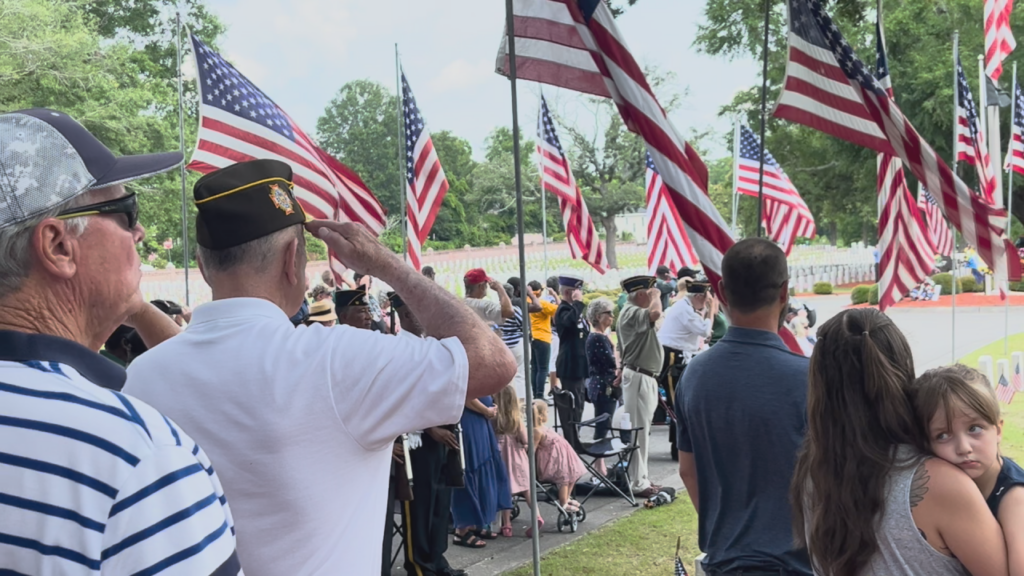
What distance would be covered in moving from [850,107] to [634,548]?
3936 mm

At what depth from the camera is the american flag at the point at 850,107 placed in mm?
5035

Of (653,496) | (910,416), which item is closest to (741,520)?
(910,416)

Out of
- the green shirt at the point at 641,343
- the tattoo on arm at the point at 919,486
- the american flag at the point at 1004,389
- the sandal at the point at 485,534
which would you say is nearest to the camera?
the tattoo on arm at the point at 919,486

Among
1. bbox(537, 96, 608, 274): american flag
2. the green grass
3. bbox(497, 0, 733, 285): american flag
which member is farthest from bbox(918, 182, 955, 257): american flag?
bbox(497, 0, 733, 285): american flag

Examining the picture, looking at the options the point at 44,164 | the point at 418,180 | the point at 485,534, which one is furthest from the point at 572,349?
the point at 44,164

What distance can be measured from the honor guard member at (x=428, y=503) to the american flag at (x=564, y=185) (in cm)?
900

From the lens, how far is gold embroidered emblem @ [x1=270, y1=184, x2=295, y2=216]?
2141 mm

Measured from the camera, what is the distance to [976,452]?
7.77 ft

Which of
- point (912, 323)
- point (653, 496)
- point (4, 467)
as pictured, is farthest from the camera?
point (912, 323)

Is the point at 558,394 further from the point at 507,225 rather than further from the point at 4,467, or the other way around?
the point at 507,225

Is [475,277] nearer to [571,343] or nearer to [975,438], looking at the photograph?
[571,343]

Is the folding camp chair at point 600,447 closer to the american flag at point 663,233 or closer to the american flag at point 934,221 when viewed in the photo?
the american flag at point 663,233

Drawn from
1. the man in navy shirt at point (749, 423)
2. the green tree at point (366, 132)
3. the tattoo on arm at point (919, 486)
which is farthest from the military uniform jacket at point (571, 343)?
the green tree at point (366, 132)

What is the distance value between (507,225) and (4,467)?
6627cm
